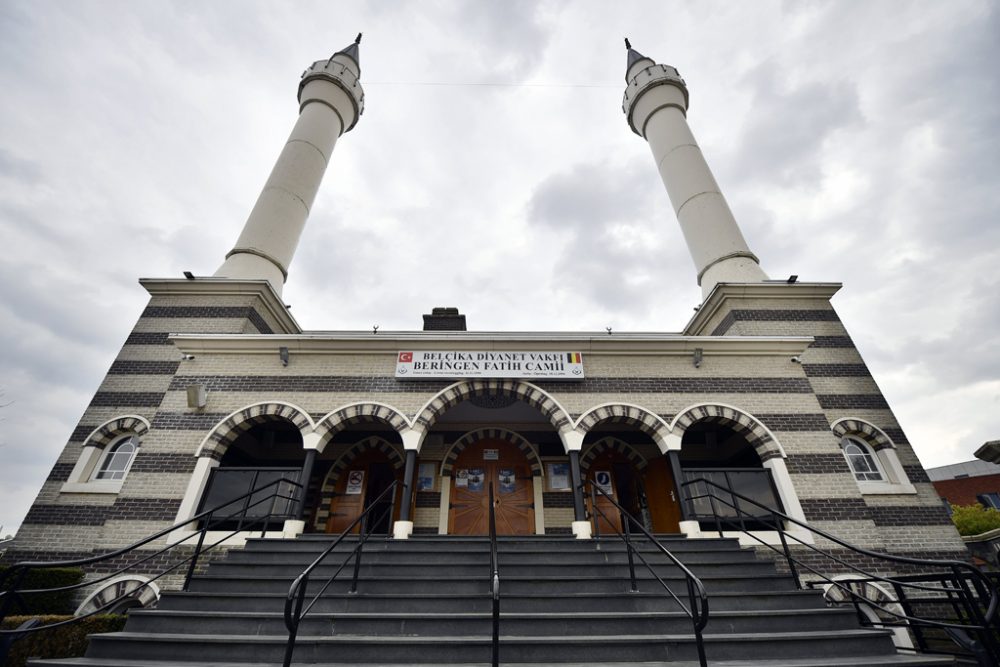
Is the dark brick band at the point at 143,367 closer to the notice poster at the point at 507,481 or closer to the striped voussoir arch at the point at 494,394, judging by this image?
the striped voussoir arch at the point at 494,394

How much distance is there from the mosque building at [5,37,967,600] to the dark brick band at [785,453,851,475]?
3 cm

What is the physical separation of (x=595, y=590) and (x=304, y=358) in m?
6.96

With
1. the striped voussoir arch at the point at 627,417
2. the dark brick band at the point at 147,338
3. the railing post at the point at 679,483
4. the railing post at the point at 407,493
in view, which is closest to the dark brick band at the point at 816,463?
the railing post at the point at 679,483

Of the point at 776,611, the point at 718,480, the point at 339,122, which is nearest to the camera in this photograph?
the point at 776,611

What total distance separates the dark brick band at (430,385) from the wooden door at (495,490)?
9.63 ft

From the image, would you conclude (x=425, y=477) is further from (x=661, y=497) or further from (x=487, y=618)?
(x=487, y=618)

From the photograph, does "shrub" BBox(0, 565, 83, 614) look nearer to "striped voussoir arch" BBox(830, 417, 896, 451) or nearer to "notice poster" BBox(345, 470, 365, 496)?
"notice poster" BBox(345, 470, 365, 496)

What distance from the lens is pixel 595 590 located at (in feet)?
17.7

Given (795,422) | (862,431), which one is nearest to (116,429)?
(795,422)

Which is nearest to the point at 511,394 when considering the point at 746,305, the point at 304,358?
the point at 304,358

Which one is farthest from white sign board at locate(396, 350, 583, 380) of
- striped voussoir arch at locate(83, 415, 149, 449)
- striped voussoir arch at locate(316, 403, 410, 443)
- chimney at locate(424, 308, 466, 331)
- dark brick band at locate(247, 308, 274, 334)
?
striped voussoir arch at locate(83, 415, 149, 449)

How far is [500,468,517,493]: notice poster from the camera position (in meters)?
10.6

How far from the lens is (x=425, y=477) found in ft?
34.6

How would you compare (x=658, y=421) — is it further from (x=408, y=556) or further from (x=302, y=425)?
(x=302, y=425)
